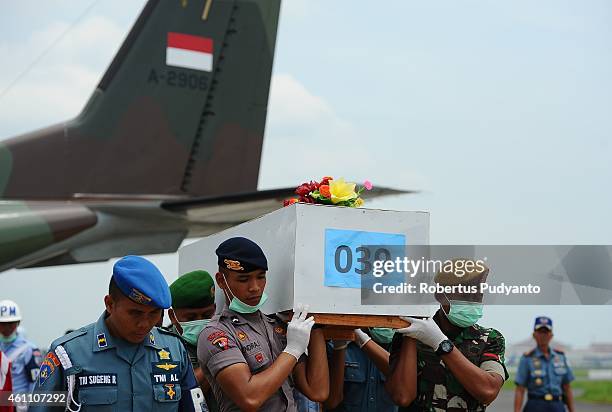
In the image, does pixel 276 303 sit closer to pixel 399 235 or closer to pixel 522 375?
pixel 399 235

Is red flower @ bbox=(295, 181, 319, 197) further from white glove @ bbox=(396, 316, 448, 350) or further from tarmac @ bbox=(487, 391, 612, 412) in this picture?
tarmac @ bbox=(487, 391, 612, 412)

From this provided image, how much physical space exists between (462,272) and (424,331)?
0.42 metres

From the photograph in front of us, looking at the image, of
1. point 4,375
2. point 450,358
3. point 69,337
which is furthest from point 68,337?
point 4,375

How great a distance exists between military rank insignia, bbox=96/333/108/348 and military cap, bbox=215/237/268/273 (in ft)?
2.19

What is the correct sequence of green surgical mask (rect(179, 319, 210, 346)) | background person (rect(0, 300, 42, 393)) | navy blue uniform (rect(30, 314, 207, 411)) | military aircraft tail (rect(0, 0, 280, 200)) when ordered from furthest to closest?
1. military aircraft tail (rect(0, 0, 280, 200))
2. background person (rect(0, 300, 42, 393))
3. green surgical mask (rect(179, 319, 210, 346))
4. navy blue uniform (rect(30, 314, 207, 411))

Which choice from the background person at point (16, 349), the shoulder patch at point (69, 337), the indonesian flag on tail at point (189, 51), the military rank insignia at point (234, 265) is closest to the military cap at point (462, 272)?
the military rank insignia at point (234, 265)

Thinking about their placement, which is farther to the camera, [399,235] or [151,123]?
[151,123]

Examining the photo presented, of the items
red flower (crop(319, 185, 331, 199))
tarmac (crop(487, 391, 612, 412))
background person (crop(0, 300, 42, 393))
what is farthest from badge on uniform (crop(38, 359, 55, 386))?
tarmac (crop(487, 391, 612, 412))

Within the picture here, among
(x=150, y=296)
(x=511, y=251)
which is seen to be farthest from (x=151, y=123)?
(x=150, y=296)

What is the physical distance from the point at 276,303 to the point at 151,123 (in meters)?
7.71

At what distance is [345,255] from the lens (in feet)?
11.1

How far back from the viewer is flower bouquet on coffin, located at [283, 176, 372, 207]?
3.47 metres

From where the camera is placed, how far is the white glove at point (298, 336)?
3.19 m

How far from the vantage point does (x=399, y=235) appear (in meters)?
3.47
